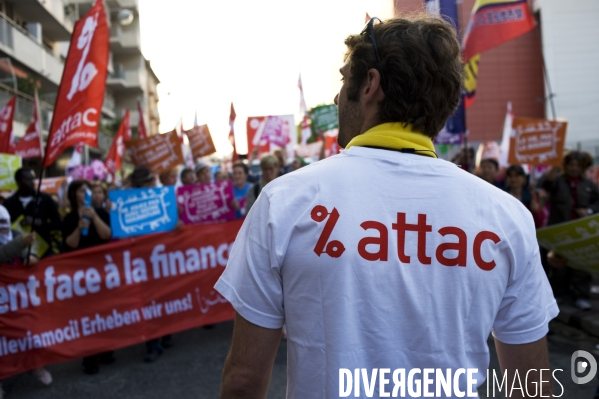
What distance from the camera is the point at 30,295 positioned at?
5.45 m

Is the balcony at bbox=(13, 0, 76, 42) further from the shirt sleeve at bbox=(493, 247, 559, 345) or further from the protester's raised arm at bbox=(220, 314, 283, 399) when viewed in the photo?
the shirt sleeve at bbox=(493, 247, 559, 345)

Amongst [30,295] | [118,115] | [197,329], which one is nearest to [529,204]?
[197,329]

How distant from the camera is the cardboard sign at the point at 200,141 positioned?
1315 centimetres

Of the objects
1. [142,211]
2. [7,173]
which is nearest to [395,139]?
[142,211]

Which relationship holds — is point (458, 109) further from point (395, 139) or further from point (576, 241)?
point (395, 139)

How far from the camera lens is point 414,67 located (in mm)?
1354

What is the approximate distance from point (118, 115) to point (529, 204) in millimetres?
46171

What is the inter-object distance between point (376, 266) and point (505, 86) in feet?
112

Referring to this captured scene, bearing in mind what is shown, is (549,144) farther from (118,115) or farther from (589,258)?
(118,115)

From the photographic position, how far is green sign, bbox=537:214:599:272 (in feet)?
15.9

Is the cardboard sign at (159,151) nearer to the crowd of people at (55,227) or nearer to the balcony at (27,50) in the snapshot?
the crowd of people at (55,227)

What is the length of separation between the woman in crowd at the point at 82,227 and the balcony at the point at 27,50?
20114 millimetres

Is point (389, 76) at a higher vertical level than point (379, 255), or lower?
higher

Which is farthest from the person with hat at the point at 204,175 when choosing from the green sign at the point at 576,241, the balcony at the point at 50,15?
the balcony at the point at 50,15
